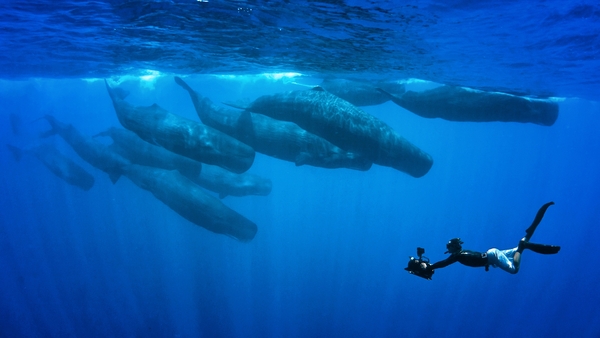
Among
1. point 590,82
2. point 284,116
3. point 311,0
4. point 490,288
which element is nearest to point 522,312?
point 490,288

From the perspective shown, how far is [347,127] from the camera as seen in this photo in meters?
10.1

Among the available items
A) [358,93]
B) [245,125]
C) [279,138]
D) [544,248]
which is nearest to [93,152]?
[245,125]

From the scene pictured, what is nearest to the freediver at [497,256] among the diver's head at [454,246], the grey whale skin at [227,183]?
the diver's head at [454,246]

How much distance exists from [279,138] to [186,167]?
519 centimetres

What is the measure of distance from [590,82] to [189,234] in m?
28.7

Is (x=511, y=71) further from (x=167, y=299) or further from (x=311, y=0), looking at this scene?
(x=167, y=299)

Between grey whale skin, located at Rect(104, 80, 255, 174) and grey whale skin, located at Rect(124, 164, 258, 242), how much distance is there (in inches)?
91.5

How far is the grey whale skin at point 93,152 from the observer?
14967 mm

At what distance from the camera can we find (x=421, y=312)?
83.5ft

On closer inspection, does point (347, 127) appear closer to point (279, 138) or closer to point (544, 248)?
point (279, 138)

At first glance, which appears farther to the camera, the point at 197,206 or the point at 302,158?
the point at 197,206

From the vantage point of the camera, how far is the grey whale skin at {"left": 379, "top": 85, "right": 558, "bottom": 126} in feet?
41.9

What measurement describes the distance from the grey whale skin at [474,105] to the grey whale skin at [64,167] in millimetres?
18381

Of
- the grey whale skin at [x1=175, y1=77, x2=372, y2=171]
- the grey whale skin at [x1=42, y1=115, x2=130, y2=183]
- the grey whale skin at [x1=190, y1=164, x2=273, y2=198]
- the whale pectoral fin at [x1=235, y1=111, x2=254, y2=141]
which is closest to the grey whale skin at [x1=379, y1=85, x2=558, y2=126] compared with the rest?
the grey whale skin at [x1=175, y1=77, x2=372, y2=171]
